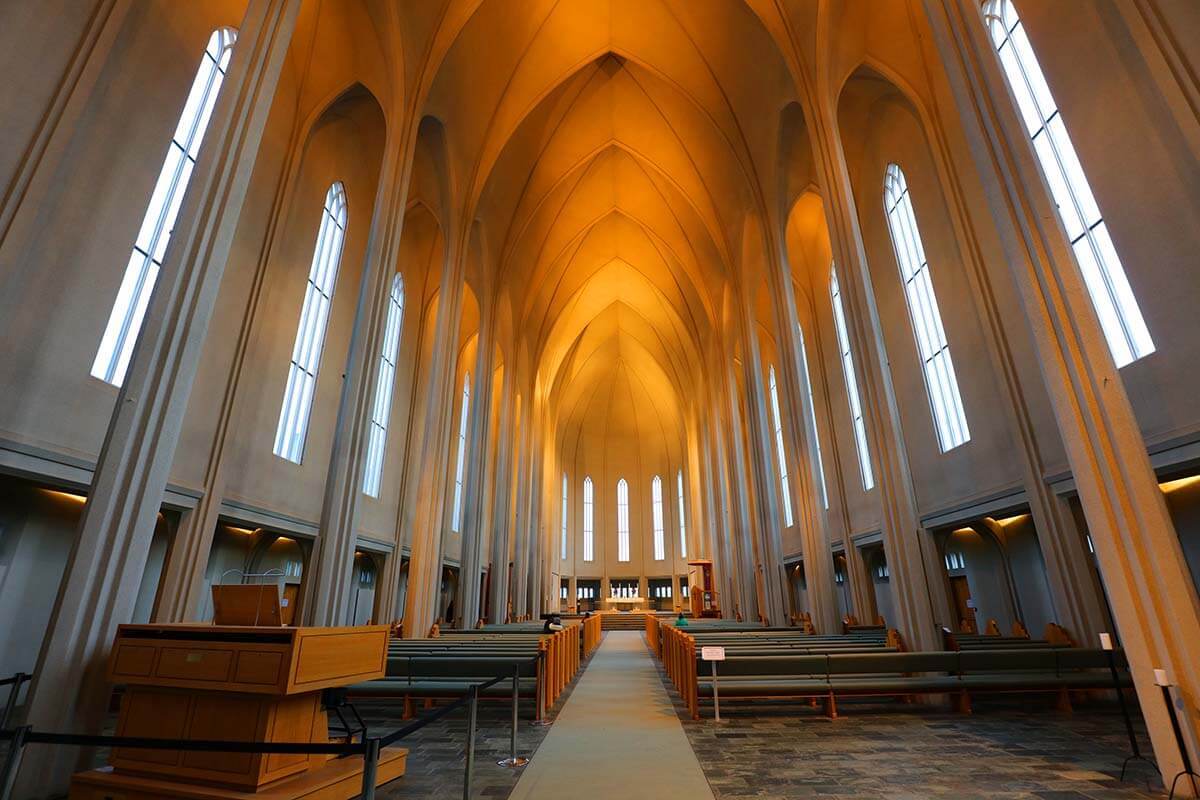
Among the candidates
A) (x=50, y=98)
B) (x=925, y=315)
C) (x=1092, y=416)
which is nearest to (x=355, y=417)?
(x=50, y=98)

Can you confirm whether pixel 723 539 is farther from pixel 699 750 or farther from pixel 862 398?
pixel 699 750

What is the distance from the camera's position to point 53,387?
6.56 meters

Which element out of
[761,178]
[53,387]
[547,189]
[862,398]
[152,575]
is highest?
[547,189]

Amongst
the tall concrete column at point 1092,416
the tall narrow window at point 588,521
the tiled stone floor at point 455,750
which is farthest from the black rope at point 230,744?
the tall narrow window at point 588,521

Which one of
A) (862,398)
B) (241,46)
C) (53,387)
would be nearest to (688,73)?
(862,398)

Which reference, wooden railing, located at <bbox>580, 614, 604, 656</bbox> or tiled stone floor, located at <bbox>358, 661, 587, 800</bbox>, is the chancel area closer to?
tiled stone floor, located at <bbox>358, 661, 587, 800</bbox>

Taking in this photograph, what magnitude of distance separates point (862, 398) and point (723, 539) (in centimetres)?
1643

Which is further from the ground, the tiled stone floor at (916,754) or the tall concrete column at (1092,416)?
the tall concrete column at (1092,416)

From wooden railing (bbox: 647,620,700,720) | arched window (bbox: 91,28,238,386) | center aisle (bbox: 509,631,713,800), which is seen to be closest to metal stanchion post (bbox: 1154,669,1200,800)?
center aisle (bbox: 509,631,713,800)

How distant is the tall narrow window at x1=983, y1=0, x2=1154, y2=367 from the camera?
753 centimetres

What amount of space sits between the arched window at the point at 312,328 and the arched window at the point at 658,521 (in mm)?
29779

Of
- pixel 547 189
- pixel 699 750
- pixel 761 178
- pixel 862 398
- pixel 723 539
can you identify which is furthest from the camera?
pixel 723 539

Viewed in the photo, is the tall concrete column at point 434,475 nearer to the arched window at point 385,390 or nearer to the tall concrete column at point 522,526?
the arched window at point 385,390

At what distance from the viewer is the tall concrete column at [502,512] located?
832 inches
